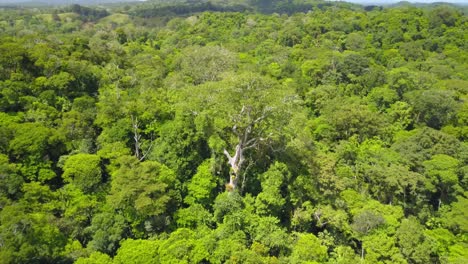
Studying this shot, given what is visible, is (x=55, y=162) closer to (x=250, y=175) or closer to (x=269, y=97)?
(x=250, y=175)

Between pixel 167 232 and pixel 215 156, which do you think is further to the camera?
pixel 215 156

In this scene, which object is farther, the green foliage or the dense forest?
the green foliage

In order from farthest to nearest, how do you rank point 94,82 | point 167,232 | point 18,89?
point 94,82
point 18,89
point 167,232

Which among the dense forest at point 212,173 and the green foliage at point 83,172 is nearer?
the dense forest at point 212,173

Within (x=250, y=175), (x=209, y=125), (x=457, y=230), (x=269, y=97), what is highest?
(x=269, y=97)

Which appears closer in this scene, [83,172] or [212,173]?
[83,172]

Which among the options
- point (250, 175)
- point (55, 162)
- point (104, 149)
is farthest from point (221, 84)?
point (55, 162)

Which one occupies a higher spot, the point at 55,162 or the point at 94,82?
the point at 94,82

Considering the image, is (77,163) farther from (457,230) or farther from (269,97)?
(457,230)

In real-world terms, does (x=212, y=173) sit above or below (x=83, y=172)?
below

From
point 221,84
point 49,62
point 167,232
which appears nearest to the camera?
point 167,232
